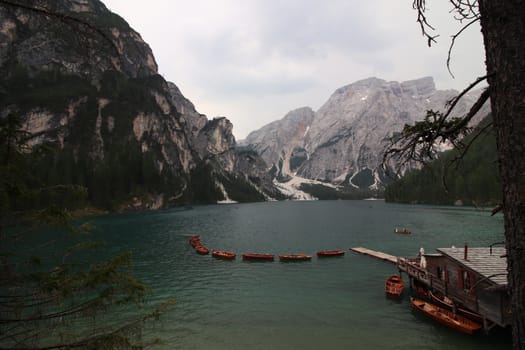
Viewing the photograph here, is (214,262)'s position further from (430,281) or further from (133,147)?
(133,147)

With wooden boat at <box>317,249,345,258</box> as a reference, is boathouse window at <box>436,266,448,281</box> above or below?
above

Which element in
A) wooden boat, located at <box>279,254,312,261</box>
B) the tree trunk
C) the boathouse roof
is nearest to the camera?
the tree trunk

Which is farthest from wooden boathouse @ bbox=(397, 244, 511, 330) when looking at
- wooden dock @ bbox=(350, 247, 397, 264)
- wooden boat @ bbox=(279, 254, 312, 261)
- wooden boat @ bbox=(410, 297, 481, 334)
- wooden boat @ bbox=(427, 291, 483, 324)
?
wooden boat @ bbox=(279, 254, 312, 261)

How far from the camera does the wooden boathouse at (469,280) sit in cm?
2144

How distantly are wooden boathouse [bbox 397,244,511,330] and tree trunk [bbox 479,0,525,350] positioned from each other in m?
16.8

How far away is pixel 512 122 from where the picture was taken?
3.92 meters

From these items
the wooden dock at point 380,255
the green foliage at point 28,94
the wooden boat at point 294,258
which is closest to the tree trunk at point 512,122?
the wooden dock at point 380,255

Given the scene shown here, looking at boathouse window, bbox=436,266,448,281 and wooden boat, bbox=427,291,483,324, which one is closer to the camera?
wooden boat, bbox=427,291,483,324

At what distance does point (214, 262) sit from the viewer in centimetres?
5022

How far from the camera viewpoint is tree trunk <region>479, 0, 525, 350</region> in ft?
12.7

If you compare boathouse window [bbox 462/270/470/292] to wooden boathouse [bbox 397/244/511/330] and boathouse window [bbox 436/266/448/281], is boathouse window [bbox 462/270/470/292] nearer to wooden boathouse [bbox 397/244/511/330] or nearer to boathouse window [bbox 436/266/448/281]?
wooden boathouse [bbox 397/244/511/330]

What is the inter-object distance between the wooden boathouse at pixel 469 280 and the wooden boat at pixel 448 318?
0.89 meters

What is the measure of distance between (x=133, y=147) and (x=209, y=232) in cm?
13427

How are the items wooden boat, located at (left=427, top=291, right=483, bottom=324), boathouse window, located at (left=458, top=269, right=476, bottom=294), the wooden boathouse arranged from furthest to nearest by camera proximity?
1. boathouse window, located at (left=458, top=269, right=476, bottom=294)
2. wooden boat, located at (left=427, top=291, right=483, bottom=324)
3. the wooden boathouse
